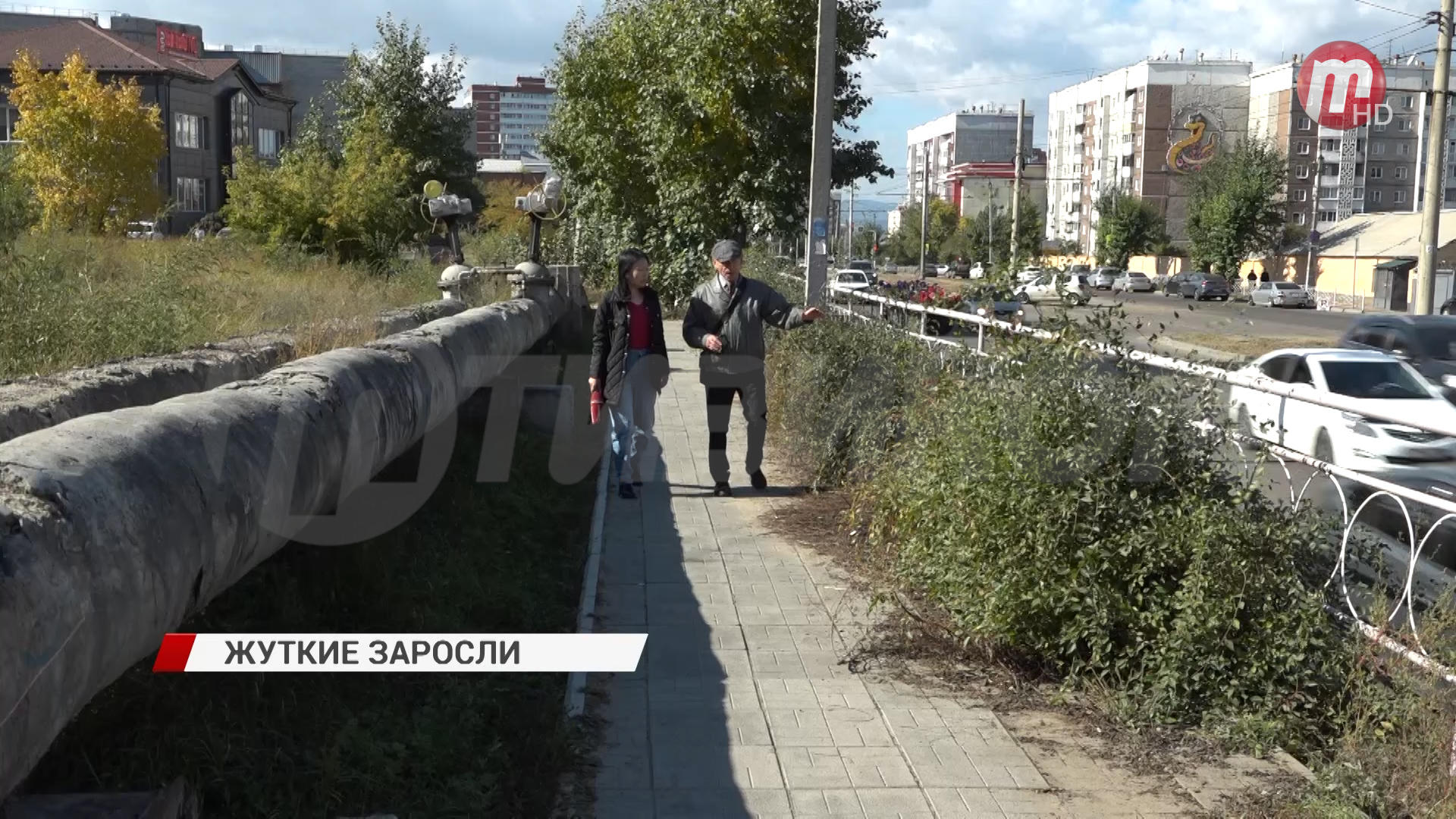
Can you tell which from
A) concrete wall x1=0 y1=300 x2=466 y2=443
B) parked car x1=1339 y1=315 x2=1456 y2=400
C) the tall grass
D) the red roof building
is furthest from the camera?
the red roof building

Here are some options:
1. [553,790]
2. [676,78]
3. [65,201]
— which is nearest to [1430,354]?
[676,78]

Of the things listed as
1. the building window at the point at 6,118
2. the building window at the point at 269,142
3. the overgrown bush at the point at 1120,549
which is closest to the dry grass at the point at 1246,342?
the overgrown bush at the point at 1120,549

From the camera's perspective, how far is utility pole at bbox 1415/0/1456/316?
30.2 metres

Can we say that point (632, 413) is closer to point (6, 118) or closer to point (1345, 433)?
point (1345, 433)

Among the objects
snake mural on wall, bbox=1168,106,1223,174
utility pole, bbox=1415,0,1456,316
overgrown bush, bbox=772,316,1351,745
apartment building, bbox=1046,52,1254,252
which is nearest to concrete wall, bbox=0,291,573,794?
overgrown bush, bbox=772,316,1351,745

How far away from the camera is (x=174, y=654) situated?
4102 mm

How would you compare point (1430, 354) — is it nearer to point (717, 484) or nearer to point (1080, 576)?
point (717, 484)

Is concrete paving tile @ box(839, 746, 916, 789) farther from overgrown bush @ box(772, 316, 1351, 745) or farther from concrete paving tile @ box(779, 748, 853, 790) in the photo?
overgrown bush @ box(772, 316, 1351, 745)

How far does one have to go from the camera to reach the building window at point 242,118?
6906cm

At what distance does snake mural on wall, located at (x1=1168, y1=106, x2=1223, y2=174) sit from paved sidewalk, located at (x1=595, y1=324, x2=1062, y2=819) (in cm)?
11080

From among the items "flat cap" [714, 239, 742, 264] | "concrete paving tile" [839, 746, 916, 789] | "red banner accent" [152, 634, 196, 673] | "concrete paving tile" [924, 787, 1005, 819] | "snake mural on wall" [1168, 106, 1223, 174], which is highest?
"snake mural on wall" [1168, 106, 1223, 174]

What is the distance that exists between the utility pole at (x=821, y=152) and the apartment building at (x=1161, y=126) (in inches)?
3826

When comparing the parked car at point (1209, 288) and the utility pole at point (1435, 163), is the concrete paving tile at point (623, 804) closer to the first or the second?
the utility pole at point (1435, 163)

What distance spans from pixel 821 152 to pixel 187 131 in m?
57.6
